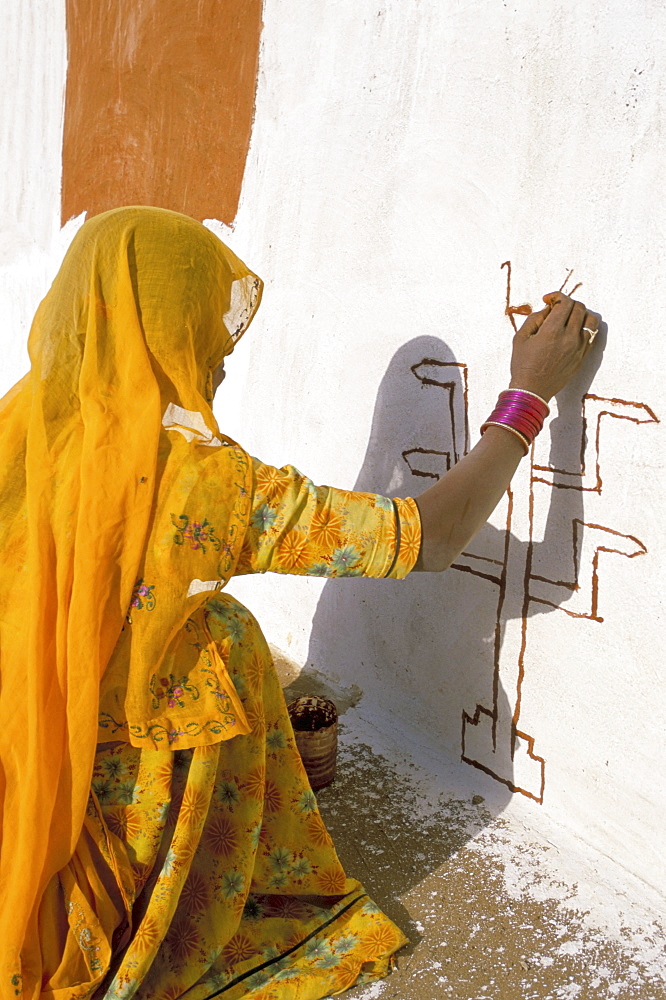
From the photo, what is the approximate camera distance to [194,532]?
129cm

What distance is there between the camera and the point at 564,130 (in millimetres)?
1734

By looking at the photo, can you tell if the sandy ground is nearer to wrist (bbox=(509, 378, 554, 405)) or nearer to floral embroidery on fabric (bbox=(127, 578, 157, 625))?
floral embroidery on fabric (bbox=(127, 578, 157, 625))

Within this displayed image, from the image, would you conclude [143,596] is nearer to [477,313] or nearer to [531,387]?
[531,387]

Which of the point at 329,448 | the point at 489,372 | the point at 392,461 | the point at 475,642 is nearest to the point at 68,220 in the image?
the point at 329,448

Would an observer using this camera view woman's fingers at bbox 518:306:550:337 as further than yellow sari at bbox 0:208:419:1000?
Yes

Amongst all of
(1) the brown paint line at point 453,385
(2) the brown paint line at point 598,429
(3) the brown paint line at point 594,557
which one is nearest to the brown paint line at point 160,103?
(1) the brown paint line at point 453,385

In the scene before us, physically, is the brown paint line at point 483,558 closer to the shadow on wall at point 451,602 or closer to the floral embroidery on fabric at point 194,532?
the shadow on wall at point 451,602

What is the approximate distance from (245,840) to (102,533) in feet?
2.05

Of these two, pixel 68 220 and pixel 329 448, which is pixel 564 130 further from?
pixel 68 220

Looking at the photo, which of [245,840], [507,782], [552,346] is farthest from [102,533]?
[507,782]

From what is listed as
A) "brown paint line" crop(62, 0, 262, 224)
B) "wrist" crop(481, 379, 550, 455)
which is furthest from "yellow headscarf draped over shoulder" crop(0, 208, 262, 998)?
"brown paint line" crop(62, 0, 262, 224)

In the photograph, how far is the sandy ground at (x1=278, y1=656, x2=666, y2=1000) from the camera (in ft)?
4.74

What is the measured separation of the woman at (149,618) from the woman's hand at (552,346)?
0.06m

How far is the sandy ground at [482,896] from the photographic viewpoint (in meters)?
1.45
